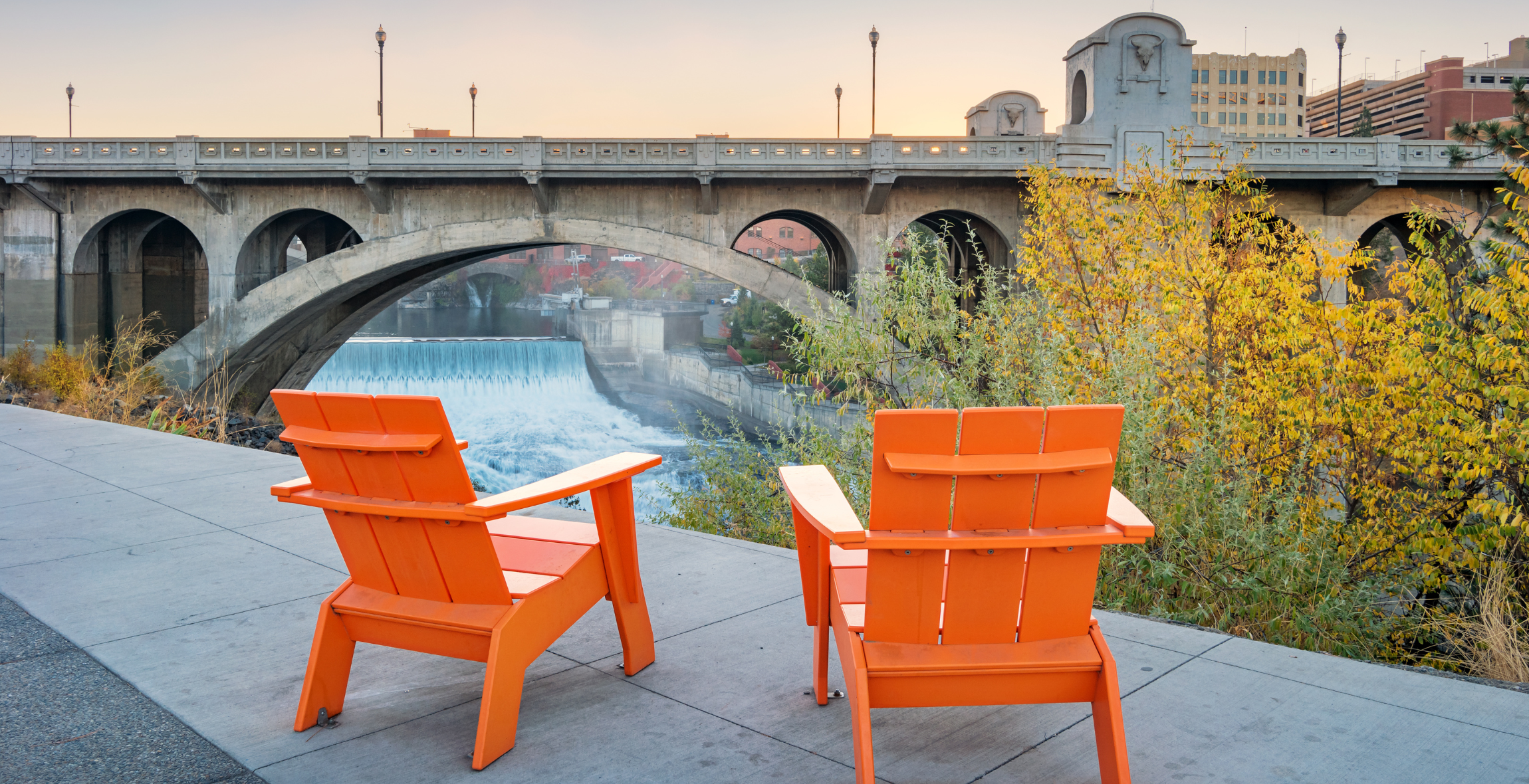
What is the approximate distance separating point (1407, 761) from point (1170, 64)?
767 inches

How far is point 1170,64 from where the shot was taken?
19359 millimetres

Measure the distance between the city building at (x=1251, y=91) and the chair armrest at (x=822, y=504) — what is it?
10359 cm

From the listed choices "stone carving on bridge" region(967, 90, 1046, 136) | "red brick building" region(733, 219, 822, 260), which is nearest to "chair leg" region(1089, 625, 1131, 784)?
"stone carving on bridge" region(967, 90, 1046, 136)

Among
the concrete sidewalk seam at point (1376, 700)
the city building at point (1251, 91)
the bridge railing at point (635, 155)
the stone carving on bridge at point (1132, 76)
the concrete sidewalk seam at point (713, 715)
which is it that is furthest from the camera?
the city building at point (1251, 91)

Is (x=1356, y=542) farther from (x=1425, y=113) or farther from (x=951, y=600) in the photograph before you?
(x=1425, y=113)

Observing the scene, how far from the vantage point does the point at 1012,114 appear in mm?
30875

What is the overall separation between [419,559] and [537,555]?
1.36 ft

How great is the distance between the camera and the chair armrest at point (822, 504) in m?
2.15

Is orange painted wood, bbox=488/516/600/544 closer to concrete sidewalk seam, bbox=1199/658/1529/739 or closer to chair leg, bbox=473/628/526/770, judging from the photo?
chair leg, bbox=473/628/526/770

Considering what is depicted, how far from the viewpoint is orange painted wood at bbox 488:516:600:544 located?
2.97m

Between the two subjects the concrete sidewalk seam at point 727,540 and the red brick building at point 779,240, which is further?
the red brick building at point 779,240

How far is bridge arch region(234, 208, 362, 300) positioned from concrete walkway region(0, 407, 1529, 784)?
18493 millimetres

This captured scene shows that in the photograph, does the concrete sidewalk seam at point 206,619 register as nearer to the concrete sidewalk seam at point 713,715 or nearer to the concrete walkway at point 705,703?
the concrete walkway at point 705,703

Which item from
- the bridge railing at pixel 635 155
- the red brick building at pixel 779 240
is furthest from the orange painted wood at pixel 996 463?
the red brick building at pixel 779 240
